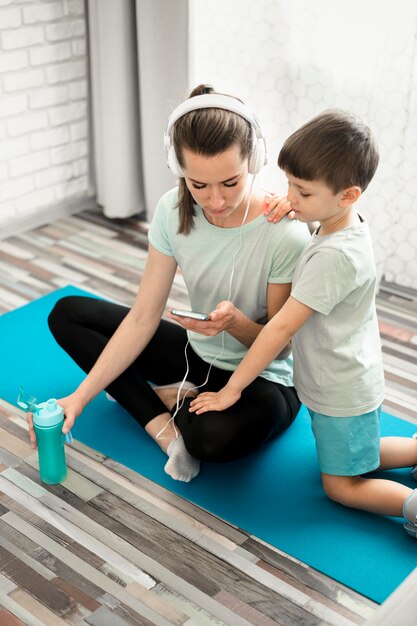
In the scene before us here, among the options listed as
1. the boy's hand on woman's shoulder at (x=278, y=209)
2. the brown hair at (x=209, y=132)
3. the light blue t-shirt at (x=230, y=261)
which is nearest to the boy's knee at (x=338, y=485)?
Answer: the light blue t-shirt at (x=230, y=261)

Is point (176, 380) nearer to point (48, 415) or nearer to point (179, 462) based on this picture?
point (179, 462)

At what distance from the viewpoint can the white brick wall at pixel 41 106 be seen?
98.9 inches

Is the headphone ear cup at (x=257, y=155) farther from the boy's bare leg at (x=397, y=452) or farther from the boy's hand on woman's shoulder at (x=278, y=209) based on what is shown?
the boy's bare leg at (x=397, y=452)

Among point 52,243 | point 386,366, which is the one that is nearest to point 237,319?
point 386,366

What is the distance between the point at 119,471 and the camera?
168 centimetres

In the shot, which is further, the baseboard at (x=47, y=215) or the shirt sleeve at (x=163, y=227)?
the baseboard at (x=47, y=215)

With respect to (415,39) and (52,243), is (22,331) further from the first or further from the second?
(415,39)

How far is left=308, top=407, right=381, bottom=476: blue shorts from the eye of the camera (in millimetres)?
1487

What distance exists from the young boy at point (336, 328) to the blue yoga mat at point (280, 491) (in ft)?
0.17

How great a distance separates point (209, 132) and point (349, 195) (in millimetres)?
259

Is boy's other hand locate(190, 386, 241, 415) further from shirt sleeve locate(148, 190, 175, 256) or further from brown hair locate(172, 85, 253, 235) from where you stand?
brown hair locate(172, 85, 253, 235)

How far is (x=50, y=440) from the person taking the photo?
5.09 feet

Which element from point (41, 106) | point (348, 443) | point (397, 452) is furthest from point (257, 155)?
point (41, 106)

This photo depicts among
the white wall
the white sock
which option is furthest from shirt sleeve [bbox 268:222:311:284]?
the white wall
